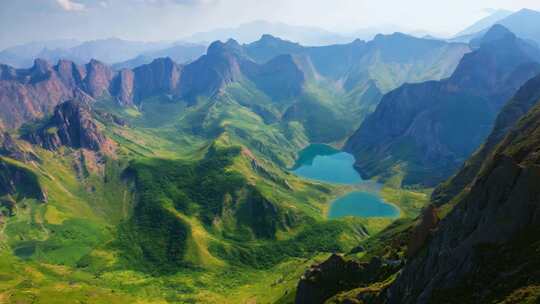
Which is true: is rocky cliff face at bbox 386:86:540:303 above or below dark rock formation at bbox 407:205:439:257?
above

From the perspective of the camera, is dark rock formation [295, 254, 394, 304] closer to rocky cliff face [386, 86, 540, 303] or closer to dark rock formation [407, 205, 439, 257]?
dark rock formation [407, 205, 439, 257]

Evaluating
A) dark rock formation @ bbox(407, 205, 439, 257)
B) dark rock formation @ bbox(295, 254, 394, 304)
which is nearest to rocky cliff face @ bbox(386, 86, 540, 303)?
dark rock formation @ bbox(407, 205, 439, 257)

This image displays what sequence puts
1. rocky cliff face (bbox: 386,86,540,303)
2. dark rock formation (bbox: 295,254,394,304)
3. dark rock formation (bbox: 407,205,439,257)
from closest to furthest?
rocky cliff face (bbox: 386,86,540,303) → dark rock formation (bbox: 407,205,439,257) → dark rock formation (bbox: 295,254,394,304)

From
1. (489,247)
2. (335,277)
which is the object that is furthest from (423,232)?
(335,277)

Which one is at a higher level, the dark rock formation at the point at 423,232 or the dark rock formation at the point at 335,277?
the dark rock formation at the point at 423,232

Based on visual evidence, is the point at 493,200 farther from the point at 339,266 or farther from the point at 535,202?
the point at 339,266

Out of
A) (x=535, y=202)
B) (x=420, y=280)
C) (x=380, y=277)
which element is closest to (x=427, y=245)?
(x=420, y=280)

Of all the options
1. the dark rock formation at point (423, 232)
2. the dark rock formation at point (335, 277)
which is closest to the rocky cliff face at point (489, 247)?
the dark rock formation at point (423, 232)

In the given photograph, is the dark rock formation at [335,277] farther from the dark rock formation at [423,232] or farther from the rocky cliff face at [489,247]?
the rocky cliff face at [489,247]
